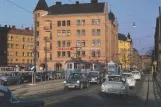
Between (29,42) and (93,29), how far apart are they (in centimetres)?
3583

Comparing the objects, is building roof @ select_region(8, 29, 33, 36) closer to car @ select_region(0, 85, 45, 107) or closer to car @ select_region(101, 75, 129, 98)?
car @ select_region(101, 75, 129, 98)

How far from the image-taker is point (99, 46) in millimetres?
99375

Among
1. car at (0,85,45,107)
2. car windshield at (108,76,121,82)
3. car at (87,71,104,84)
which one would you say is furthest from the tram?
car at (0,85,45,107)

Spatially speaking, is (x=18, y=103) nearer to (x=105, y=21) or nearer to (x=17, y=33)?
(x=105, y=21)

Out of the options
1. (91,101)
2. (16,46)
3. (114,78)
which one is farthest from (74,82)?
(16,46)

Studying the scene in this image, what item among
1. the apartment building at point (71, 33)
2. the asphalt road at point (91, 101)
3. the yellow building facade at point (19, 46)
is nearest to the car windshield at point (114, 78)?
the asphalt road at point (91, 101)

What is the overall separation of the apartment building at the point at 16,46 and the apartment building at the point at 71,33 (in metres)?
18.2

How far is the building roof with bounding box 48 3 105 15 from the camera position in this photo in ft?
334

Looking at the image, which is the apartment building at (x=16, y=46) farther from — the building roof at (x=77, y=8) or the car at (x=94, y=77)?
the car at (x=94, y=77)

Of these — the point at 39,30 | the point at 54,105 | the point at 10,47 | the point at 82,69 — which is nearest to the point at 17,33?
the point at 10,47

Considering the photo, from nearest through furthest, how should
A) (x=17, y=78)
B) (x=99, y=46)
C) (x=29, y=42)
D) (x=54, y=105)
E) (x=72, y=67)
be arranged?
1. (x=54, y=105)
2. (x=17, y=78)
3. (x=72, y=67)
4. (x=99, y=46)
5. (x=29, y=42)

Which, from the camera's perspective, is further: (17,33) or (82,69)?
(17,33)

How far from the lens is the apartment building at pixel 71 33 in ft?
327

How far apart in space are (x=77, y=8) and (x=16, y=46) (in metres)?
29.8
